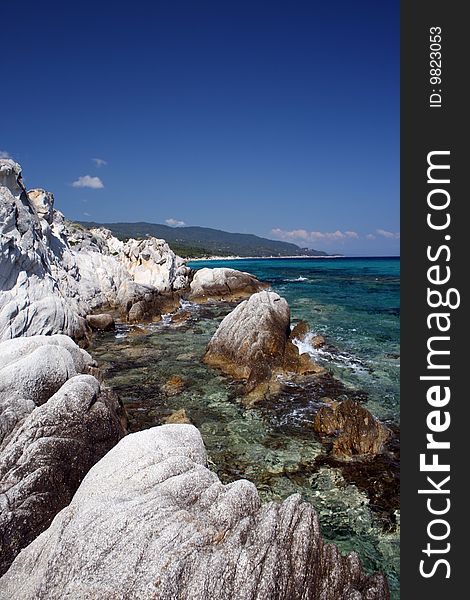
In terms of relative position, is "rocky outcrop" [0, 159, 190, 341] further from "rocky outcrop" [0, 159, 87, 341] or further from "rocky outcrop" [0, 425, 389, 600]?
"rocky outcrop" [0, 425, 389, 600]

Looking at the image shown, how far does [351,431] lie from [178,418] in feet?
18.3

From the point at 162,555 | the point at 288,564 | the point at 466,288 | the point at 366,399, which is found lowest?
the point at 366,399

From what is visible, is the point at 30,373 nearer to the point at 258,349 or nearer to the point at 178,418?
the point at 178,418

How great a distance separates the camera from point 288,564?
16.1ft

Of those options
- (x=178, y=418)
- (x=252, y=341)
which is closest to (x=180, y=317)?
(x=252, y=341)

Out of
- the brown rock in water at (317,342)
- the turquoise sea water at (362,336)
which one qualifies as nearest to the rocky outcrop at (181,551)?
the turquoise sea water at (362,336)

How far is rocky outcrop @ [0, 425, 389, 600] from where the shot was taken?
178 inches

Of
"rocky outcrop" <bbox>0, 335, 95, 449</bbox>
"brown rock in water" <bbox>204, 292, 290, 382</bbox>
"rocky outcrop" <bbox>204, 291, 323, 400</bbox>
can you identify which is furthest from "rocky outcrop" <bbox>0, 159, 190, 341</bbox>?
"rocky outcrop" <bbox>204, 291, 323, 400</bbox>

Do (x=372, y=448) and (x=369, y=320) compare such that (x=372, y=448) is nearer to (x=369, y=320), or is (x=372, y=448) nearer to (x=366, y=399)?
(x=366, y=399)

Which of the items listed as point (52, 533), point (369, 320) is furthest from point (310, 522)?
point (369, 320)

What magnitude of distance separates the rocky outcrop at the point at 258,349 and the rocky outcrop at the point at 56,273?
890 cm

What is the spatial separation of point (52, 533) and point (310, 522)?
3.57 metres

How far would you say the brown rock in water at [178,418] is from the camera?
13.0 metres

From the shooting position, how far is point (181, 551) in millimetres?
4746
